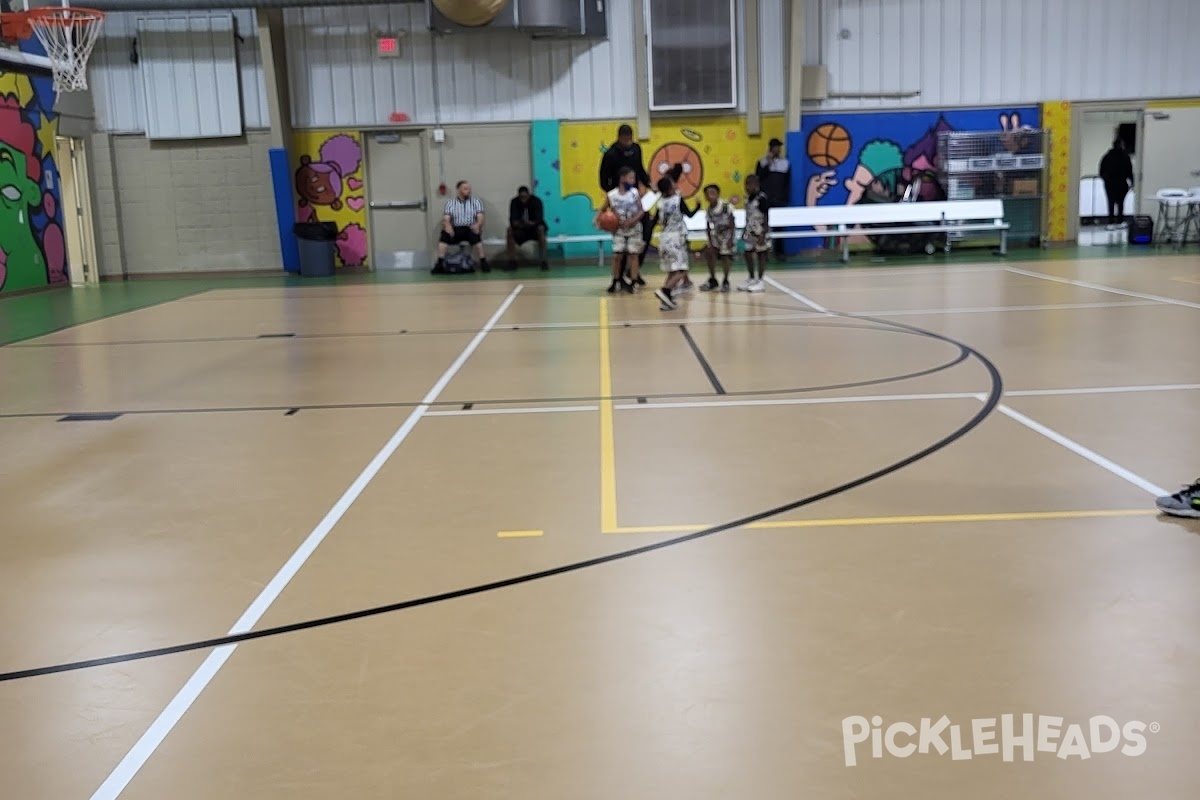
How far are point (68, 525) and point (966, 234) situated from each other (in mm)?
19693

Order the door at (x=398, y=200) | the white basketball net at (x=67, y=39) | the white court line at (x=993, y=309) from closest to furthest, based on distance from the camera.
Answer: the white court line at (x=993, y=309) < the white basketball net at (x=67, y=39) < the door at (x=398, y=200)

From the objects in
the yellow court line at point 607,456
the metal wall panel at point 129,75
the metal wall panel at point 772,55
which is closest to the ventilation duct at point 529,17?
the metal wall panel at point 772,55

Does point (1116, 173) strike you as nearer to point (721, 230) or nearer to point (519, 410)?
point (721, 230)

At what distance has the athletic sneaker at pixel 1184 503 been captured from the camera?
177 inches

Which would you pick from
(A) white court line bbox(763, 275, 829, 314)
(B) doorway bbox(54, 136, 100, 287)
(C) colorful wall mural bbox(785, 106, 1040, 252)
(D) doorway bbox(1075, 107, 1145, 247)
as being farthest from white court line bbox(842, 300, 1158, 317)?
(B) doorway bbox(54, 136, 100, 287)

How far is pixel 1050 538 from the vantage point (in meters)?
4.36

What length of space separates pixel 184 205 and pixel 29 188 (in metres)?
3.30

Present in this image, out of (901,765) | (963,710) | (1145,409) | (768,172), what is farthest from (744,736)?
(768,172)

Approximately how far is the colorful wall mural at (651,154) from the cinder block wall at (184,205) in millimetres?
5534

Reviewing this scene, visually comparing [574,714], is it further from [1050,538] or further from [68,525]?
[68,525]

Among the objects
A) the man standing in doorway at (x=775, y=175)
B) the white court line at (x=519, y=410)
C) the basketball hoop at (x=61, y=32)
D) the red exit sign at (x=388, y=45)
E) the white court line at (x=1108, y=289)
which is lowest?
the white court line at (x=519, y=410)

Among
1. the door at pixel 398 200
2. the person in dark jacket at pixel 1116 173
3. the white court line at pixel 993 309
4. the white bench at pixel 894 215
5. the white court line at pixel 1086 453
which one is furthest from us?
the person in dark jacket at pixel 1116 173

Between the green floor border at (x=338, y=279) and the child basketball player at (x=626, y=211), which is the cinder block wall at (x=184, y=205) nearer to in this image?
the green floor border at (x=338, y=279)

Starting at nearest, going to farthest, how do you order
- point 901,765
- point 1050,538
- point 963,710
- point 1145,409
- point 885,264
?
1. point 901,765
2. point 963,710
3. point 1050,538
4. point 1145,409
5. point 885,264
